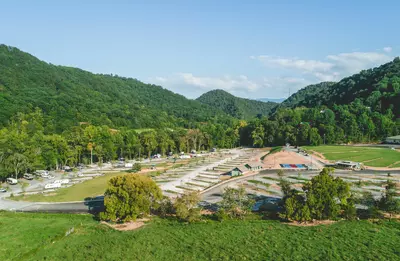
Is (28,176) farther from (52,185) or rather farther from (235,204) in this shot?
(235,204)

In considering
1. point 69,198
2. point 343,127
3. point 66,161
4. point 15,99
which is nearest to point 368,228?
point 69,198

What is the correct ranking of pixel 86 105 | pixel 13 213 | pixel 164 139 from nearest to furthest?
pixel 13 213
pixel 164 139
pixel 86 105

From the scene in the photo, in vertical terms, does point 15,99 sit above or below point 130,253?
above

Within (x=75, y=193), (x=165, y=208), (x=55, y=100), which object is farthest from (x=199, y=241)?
(x=55, y=100)

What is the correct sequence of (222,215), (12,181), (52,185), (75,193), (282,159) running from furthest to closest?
(282,159)
(12,181)
(52,185)
(75,193)
(222,215)

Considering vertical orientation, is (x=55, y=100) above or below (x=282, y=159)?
above

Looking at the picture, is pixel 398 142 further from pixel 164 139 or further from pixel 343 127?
pixel 164 139
